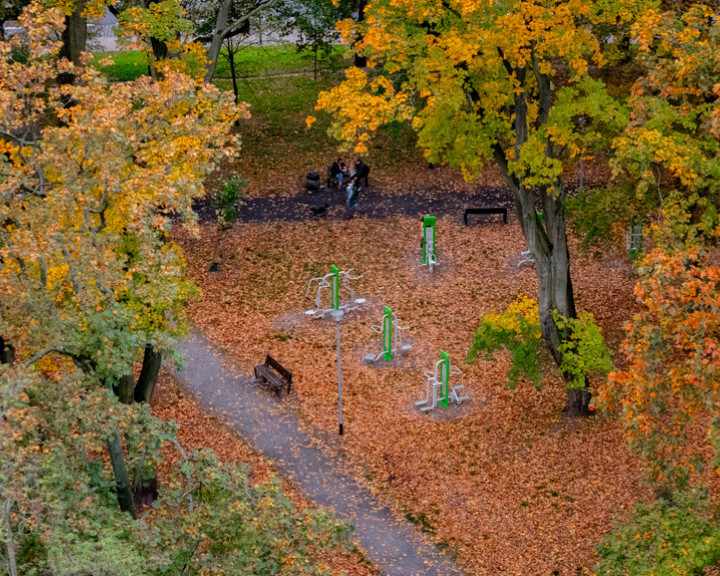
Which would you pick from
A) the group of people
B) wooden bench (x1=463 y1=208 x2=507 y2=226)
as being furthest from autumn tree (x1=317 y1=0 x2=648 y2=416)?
the group of people

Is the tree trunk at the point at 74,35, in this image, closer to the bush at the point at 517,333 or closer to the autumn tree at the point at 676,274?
Answer: the bush at the point at 517,333

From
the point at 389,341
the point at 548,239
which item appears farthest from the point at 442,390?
the point at 548,239

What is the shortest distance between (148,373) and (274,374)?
16.9ft

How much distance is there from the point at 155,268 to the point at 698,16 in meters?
8.76

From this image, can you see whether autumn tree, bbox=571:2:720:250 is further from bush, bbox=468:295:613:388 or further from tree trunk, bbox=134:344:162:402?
tree trunk, bbox=134:344:162:402

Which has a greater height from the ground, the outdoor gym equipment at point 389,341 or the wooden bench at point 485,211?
the wooden bench at point 485,211

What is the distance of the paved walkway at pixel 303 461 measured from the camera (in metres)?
15.6

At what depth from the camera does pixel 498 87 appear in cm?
1617

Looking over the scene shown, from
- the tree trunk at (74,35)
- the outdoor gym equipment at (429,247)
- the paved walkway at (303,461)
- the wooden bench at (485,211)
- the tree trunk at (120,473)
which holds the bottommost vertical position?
the paved walkway at (303,461)

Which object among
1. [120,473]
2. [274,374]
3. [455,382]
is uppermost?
[120,473]

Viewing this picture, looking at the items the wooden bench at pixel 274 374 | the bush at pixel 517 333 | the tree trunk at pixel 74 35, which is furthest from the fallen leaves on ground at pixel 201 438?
the tree trunk at pixel 74 35

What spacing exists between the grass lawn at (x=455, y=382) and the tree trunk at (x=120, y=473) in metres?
5.95

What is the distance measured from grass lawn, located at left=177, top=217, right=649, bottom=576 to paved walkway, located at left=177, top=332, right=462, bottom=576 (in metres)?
0.39

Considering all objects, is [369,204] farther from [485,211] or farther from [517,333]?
[517,333]
